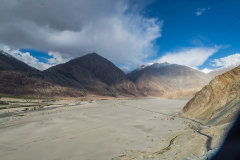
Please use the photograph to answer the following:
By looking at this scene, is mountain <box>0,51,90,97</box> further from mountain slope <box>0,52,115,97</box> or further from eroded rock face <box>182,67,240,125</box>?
eroded rock face <box>182,67,240,125</box>

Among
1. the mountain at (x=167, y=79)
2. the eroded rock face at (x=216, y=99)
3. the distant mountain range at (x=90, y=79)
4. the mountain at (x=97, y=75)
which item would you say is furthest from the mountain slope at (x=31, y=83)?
the mountain at (x=167, y=79)

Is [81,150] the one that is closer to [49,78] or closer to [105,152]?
[105,152]

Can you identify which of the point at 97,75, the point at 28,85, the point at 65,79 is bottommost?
the point at 28,85

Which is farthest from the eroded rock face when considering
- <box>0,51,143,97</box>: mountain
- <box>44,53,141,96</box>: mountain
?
<box>44,53,141,96</box>: mountain

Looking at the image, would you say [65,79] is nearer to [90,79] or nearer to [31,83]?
[90,79]

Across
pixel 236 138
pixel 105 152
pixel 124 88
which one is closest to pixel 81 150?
pixel 105 152

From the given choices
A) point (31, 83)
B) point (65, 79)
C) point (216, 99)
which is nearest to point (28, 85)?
point (31, 83)
